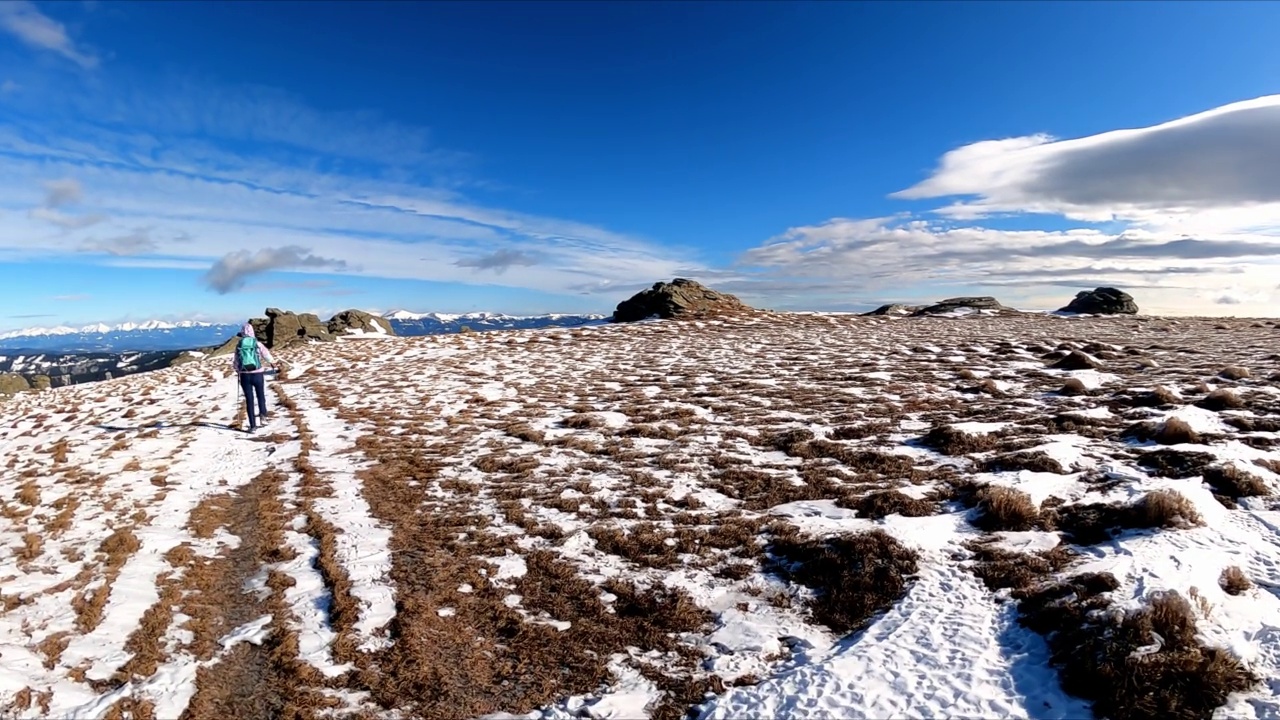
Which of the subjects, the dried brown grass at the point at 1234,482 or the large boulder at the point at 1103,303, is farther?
the large boulder at the point at 1103,303

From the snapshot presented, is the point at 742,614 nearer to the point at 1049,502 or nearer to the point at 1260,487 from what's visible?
the point at 1049,502

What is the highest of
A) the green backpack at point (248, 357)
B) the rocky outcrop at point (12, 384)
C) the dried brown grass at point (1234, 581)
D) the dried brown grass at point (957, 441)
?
the green backpack at point (248, 357)

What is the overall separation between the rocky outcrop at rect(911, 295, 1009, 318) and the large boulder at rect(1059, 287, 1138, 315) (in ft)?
34.0

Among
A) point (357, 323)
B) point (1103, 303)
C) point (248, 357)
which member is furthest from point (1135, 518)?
point (1103, 303)

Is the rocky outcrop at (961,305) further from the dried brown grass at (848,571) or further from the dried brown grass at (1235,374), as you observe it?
the dried brown grass at (848,571)

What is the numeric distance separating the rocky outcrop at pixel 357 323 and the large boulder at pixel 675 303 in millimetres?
25908

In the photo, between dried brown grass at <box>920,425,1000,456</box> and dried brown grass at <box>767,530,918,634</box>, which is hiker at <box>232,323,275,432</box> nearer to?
dried brown grass at <box>767,530,918,634</box>

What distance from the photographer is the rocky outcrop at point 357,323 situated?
2280 inches

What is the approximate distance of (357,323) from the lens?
60438mm

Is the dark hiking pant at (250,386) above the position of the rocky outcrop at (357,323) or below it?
below

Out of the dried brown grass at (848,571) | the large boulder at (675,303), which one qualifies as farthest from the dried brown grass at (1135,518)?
the large boulder at (675,303)

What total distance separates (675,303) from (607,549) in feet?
169

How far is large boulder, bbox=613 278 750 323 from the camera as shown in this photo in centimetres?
5881

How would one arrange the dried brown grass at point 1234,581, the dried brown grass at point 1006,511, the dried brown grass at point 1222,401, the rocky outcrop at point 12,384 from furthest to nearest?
the rocky outcrop at point 12,384, the dried brown grass at point 1222,401, the dried brown grass at point 1006,511, the dried brown grass at point 1234,581
